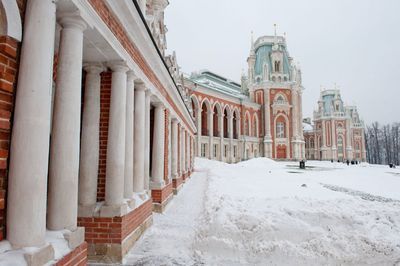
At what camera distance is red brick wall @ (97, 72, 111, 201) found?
4.55 m

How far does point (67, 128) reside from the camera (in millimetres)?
2869

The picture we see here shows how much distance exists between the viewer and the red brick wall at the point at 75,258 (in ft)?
8.53

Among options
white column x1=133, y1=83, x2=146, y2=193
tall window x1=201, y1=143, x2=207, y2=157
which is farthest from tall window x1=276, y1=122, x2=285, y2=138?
white column x1=133, y1=83, x2=146, y2=193

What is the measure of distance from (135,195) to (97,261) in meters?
1.53

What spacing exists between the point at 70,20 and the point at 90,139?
1.97 meters

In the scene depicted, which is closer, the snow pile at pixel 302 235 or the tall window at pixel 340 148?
the snow pile at pixel 302 235

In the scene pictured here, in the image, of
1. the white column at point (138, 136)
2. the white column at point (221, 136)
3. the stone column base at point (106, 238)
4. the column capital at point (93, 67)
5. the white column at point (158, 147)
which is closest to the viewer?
the stone column base at point (106, 238)

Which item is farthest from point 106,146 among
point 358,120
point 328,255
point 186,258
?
point 358,120

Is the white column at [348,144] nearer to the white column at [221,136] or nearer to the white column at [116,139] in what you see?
the white column at [221,136]

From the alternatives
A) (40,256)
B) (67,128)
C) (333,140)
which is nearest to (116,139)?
(67,128)

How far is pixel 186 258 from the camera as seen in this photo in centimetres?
423

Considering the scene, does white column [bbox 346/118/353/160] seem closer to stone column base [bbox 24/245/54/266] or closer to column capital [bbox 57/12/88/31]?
column capital [bbox 57/12/88/31]

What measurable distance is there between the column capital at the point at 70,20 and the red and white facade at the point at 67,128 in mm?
11

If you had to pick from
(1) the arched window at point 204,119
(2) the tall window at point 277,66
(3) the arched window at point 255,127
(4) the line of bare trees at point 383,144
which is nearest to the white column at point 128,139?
(1) the arched window at point 204,119
